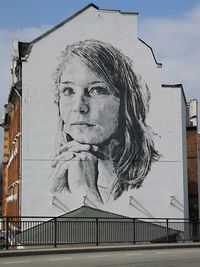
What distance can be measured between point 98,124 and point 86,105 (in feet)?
4.55

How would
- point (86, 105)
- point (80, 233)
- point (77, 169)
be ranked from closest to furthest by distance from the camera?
1. point (80, 233)
2. point (77, 169)
3. point (86, 105)

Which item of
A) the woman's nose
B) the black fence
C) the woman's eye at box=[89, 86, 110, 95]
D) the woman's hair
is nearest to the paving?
the black fence

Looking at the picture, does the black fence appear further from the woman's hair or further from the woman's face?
the woman's face

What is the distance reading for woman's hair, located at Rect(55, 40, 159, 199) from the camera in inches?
1417

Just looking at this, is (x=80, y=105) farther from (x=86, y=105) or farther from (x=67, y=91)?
(x=67, y=91)

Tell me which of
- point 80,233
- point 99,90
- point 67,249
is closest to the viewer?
point 67,249

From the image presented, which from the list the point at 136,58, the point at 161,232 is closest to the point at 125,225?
the point at 161,232

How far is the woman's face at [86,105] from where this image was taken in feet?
116

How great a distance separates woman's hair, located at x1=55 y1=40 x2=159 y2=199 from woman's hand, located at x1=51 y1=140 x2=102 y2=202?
141 cm

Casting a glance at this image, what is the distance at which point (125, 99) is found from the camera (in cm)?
3659

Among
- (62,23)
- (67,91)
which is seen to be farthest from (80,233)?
(62,23)

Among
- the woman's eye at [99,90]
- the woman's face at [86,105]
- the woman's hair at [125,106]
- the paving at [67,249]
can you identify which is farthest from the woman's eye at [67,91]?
the paving at [67,249]

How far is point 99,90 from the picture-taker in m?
36.2

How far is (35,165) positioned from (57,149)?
65.1 inches
